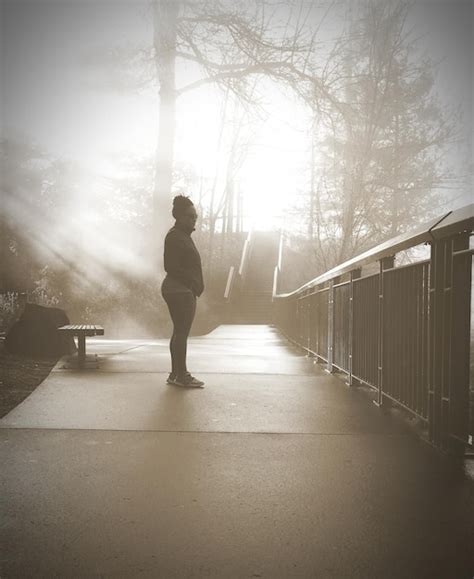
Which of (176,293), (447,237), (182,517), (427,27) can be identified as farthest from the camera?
(427,27)

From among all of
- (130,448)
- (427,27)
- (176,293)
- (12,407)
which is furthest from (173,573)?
(427,27)

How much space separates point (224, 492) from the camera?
272 centimetres

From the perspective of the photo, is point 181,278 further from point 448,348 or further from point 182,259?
point 448,348

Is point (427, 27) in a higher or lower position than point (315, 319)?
higher

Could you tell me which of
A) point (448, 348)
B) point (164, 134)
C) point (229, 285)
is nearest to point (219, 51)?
point (164, 134)

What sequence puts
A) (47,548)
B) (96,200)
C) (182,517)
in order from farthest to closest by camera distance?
1. (96,200)
2. (182,517)
3. (47,548)

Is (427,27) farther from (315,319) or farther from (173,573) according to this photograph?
(173,573)

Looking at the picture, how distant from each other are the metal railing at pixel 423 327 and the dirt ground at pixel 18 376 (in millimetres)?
2854

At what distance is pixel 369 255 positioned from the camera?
4648mm

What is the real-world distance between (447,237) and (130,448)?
212 centimetres

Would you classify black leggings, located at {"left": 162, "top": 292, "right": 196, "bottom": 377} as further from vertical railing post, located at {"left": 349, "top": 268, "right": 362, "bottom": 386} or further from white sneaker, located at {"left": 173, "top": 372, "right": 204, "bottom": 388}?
vertical railing post, located at {"left": 349, "top": 268, "right": 362, "bottom": 386}

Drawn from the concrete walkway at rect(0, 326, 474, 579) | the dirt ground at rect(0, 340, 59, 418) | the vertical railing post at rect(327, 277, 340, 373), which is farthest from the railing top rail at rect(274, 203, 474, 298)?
the dirt ground at rect(0, 340, 59, 418)

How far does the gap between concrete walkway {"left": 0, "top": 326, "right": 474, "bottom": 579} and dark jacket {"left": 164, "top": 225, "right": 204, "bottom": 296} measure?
128 centimetres

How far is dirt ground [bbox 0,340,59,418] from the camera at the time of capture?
16.3 ft
